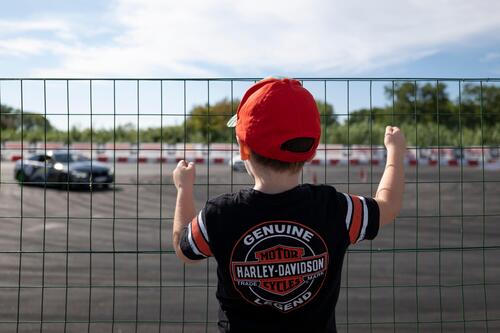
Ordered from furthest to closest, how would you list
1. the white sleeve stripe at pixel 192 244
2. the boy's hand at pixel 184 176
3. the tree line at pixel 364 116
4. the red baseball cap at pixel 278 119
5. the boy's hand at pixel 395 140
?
the tree line at pixel 364 116, the boy's hand at pixel 395 140, the boy's hand at pixel 184 176, the white sleeve stripe at pixel 192 244, the red baseball cap at pixel 278 119

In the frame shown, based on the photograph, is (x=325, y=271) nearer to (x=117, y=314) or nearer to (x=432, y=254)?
(x=117, y=314)

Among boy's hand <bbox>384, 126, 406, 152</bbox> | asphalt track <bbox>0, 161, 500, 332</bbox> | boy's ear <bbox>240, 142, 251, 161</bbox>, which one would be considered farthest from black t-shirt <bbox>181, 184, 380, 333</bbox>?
asphalt track <bbox>0, 161, 500, 332</bbox>

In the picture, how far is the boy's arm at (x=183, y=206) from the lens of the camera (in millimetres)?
1738

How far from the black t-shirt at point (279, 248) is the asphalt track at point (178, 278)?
127 centimetres

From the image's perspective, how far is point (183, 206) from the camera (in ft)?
5.74

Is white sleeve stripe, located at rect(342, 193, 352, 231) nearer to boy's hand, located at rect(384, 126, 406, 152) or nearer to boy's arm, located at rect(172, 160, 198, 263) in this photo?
boy's hand, located at rect(384, 126, 406, 152)

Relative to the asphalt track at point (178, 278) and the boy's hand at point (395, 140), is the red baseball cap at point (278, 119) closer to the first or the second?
the boy's hand at point (395, 140)

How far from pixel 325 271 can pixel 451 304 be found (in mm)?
4665

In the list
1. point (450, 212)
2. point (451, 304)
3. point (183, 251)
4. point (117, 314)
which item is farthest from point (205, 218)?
point (450, 212)

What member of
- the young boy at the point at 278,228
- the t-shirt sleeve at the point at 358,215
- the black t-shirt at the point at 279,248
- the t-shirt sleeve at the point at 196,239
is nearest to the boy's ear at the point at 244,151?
the young boy at the point at 278,228

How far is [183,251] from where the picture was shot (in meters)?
1.70

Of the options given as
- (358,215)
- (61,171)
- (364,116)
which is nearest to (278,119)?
(358,215)

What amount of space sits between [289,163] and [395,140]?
53cm

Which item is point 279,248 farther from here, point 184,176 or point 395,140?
point 395,140
